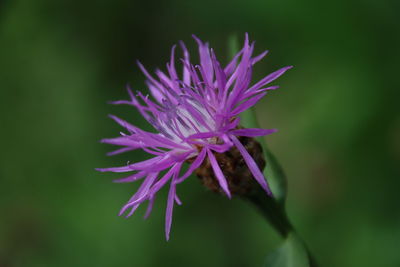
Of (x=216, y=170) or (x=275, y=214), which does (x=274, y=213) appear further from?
(x=216, y=170)

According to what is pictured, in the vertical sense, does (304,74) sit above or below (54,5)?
below

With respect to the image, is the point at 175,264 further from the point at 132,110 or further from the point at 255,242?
the point at 132,110

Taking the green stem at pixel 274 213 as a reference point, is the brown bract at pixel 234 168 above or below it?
above

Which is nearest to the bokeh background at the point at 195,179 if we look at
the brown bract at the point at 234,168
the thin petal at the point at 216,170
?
the brown bract at the point at 234,168

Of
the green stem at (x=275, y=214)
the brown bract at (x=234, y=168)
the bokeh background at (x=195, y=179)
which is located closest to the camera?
the brown bract at (x=234, y=168)

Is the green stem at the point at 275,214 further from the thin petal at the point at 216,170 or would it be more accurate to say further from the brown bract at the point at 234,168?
the thin petal at the point at 216,170

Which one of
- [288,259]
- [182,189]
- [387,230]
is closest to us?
[288,259]

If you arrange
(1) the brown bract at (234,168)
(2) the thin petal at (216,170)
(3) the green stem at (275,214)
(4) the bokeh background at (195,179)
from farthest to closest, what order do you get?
(4) the bokeh background at (195,179), (3) the green stem at (275,214), (1) the brown bract at (234,168), (2) the thin petal at (216,170)

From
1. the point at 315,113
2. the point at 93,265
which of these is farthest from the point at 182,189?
the point at 315,113

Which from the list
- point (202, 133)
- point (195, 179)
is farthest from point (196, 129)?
point (195, 179)
